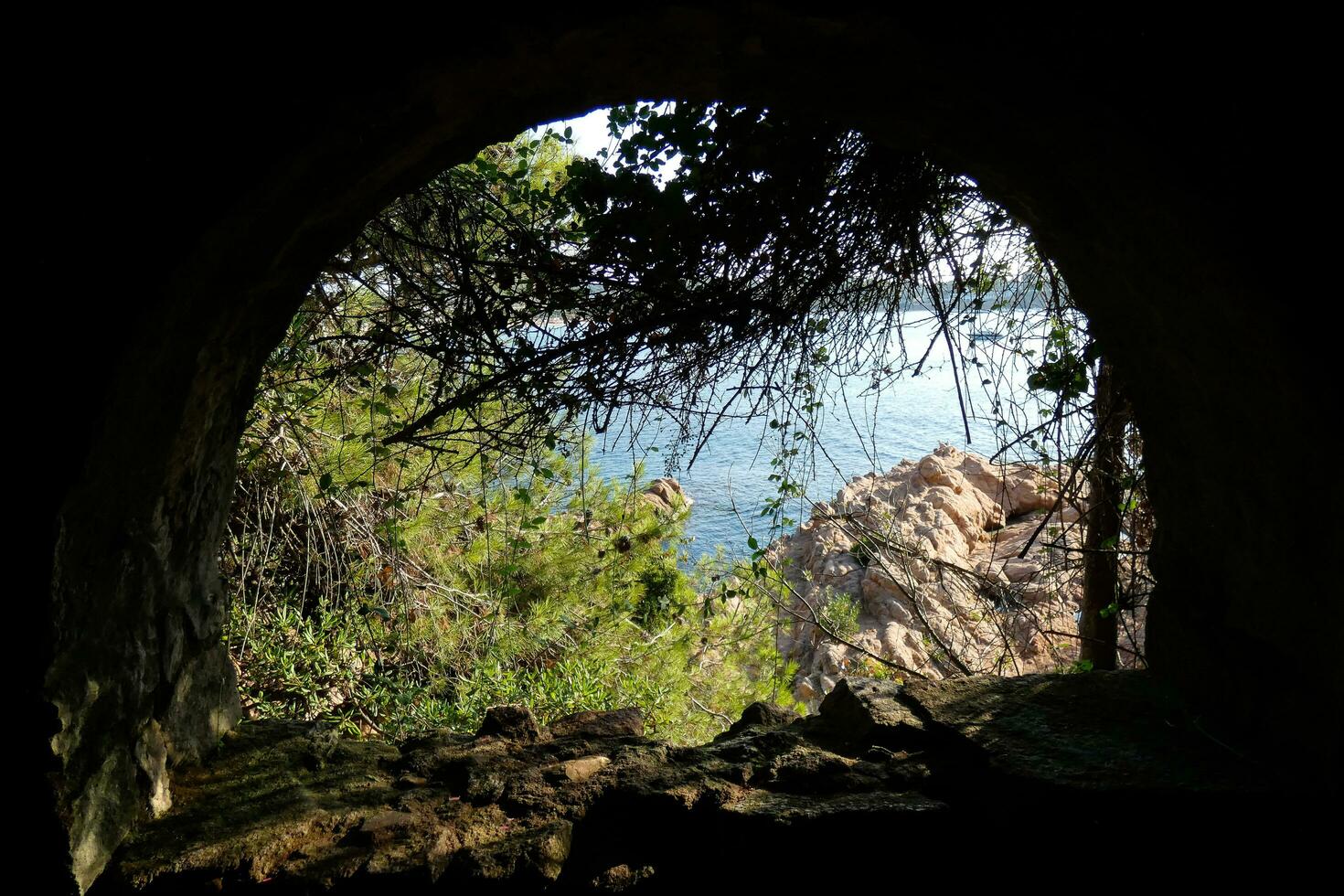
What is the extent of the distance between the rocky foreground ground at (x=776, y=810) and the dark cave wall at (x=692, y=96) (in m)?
0.14

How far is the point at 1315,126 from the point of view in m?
1.05

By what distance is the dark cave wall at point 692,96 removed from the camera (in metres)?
1.11

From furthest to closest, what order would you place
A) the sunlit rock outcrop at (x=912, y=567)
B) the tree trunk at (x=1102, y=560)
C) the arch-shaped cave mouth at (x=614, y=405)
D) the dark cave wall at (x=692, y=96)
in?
the sunlit rock outcrop at (x=912, y=567), the tree trunk at (x=1102, y=560), the arch-shaped cave mouth at (x=614, y=405), the dark cave wall at (x=692, y=96)

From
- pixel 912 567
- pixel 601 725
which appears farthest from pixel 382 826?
pixel 912 567

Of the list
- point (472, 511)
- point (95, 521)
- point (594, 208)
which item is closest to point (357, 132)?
point (95, 521)

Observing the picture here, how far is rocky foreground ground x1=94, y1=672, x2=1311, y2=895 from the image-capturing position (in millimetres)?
1451

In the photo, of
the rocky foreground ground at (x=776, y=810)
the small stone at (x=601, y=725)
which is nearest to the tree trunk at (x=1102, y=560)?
the rocky foreground ground at (x=776, y=810)

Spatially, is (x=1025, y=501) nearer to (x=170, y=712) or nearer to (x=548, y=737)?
(x=548, y=737)

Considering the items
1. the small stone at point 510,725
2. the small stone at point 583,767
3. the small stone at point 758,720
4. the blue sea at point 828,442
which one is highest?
the blue sea at point 828,442

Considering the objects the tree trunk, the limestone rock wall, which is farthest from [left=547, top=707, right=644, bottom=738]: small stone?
the limestone rock wall

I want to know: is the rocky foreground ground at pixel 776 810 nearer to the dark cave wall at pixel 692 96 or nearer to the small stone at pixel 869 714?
the small stone at pixel 869 714

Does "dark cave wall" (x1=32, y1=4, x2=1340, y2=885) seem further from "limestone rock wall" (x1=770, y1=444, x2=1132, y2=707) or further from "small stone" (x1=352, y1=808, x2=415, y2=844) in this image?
"limestone rock wall" (x1=770, y1=444, x2=1132, y2=707)

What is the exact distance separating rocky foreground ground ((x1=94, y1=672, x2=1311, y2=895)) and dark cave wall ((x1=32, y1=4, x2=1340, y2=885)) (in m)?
0.14

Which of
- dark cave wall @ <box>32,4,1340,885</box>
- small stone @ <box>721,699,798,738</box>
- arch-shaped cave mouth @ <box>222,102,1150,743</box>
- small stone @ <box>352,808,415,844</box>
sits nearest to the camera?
dark cave wall @ <box>32,4,1340,885</box>
